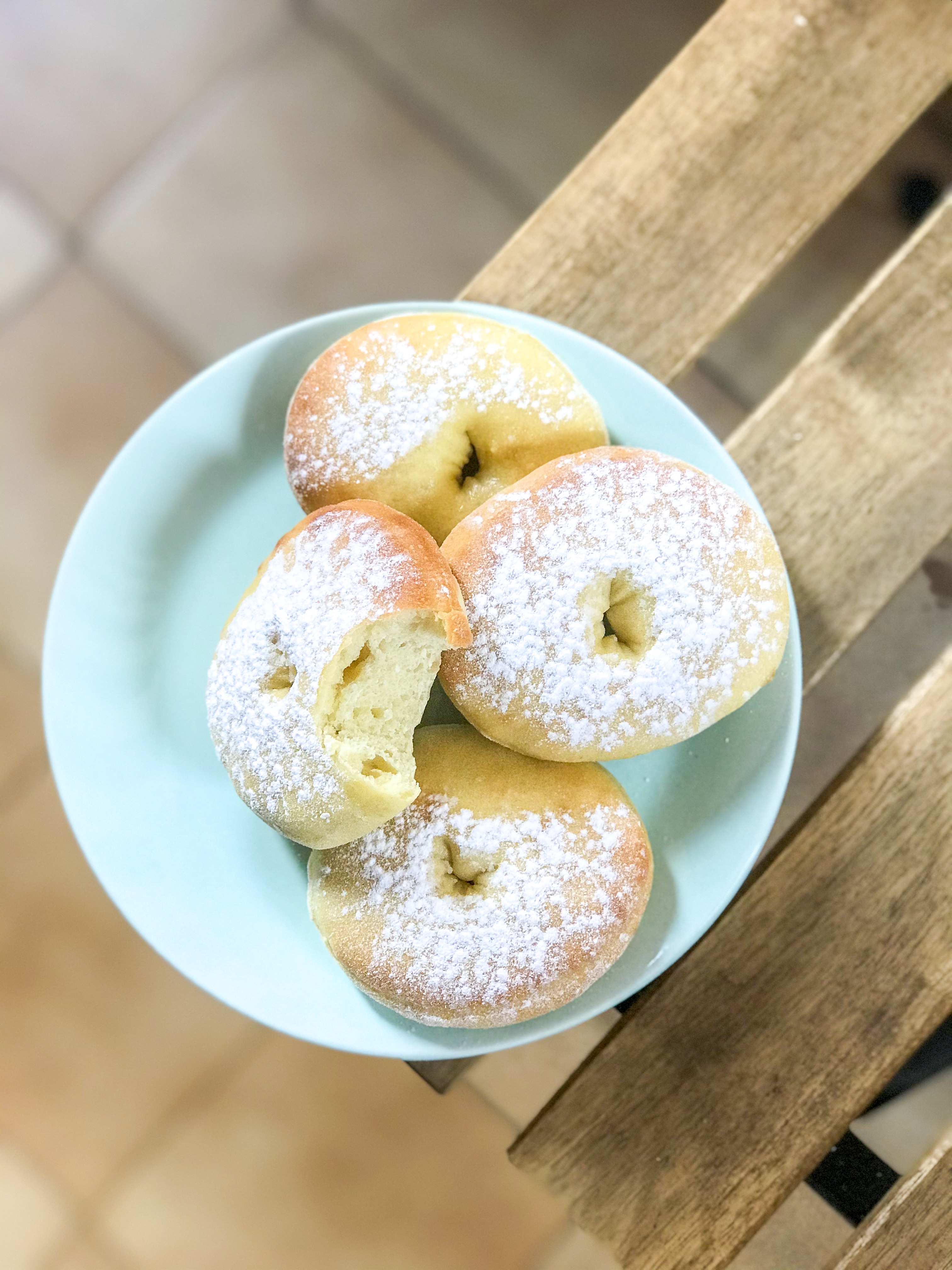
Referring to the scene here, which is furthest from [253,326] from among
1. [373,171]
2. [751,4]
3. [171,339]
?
[751,4]

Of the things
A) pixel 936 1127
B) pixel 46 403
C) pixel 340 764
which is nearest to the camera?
pixel 340 764

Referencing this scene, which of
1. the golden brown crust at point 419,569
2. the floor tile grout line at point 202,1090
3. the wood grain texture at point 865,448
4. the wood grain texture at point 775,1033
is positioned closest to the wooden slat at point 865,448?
the wood grain texture at point 865,448

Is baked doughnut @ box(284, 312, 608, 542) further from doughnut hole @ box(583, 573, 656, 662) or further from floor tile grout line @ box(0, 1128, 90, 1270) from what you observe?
floor tile grout line @ box(0, 1128, 90, 1270)

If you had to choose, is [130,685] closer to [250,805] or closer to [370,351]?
[250,805]

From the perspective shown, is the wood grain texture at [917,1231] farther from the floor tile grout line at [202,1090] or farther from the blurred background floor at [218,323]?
the floor tile grout line at [202,1090]

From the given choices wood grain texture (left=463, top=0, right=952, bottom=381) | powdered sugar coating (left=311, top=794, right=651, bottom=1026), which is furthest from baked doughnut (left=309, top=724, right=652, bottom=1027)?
wood grain texture (left=463, top=0, right=952, bottom=381)

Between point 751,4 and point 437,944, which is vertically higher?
point 751,4
